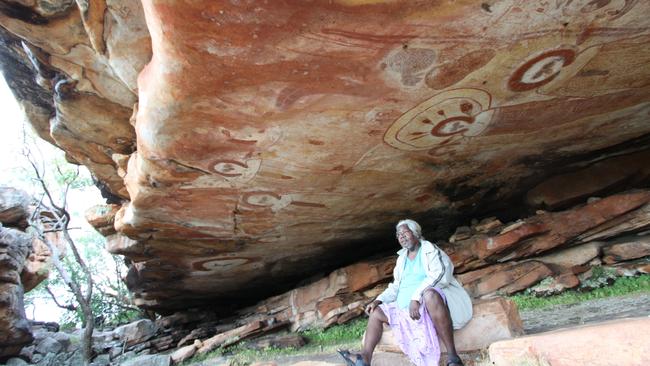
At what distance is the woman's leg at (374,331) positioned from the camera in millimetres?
3459

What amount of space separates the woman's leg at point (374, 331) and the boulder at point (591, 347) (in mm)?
1170

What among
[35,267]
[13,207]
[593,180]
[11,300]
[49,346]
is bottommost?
[49,346]

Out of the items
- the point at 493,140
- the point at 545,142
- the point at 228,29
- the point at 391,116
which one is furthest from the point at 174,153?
the point at 545,142

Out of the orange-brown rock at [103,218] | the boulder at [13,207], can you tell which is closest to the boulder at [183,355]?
the orange-brown rock at [103,218]

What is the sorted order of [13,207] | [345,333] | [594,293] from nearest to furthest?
[594,293] → [345,333] → [13,207]

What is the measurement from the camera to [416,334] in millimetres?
3219

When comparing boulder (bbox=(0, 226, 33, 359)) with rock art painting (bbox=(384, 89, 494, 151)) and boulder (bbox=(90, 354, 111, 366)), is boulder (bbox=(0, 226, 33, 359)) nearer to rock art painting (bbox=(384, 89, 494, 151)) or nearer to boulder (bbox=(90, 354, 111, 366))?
boulder (bbox=(90, 354, 111, 366))

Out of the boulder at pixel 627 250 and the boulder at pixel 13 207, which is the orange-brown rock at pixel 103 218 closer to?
the boulder at pixel 13 207

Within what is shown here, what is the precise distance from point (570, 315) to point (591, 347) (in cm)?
267

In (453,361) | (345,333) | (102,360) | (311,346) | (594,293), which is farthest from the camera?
(102,360)

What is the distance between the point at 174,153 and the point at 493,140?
427 cm

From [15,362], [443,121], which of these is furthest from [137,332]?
[443,121]

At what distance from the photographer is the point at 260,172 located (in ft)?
17.5

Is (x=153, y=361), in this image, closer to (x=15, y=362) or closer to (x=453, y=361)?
(x=15, y=362)
